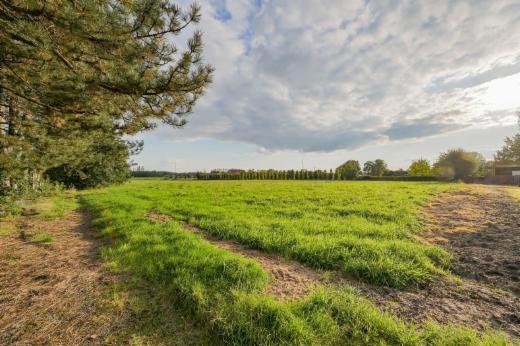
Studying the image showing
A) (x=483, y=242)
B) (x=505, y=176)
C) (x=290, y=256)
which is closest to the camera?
(x=290, y=256)

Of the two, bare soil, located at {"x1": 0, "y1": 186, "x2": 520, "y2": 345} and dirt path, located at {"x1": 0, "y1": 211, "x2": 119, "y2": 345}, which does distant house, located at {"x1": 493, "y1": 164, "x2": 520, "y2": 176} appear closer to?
bare soil, located at {"x1": 0, "y1": 186, "x2": 520, "y2": 345}

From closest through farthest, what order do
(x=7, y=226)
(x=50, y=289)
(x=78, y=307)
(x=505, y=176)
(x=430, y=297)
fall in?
(x=78, y=307) < (x=430, y=297) < (x=50, y=289) < (x=7, y=226) < (x=505, y=176)

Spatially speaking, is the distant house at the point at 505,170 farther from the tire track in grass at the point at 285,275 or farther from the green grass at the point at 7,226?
the green grass at the point at 7,226

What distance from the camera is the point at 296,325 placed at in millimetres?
2230

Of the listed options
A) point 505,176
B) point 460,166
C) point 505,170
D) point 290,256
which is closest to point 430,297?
point 290,256

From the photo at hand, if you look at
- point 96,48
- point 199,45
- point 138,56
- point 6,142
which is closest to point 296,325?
point 199,45

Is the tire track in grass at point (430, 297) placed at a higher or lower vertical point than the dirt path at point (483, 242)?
lower

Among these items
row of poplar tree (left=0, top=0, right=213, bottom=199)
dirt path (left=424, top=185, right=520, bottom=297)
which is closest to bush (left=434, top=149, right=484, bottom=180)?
dirt path (left=424, top=185, right=520, bottom=297)

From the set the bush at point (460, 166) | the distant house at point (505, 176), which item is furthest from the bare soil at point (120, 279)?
the bush at point (460, 166)

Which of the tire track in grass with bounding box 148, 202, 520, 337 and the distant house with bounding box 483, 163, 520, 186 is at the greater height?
the distant house with bounding box 483, 163, 520, 186

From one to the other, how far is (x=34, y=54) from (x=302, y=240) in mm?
5766

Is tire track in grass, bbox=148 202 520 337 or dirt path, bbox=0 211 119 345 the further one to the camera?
tire track in grass, bbox=148 202 520 337

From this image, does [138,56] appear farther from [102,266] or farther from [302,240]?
[302,240]

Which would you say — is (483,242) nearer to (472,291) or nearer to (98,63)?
(472,291)
